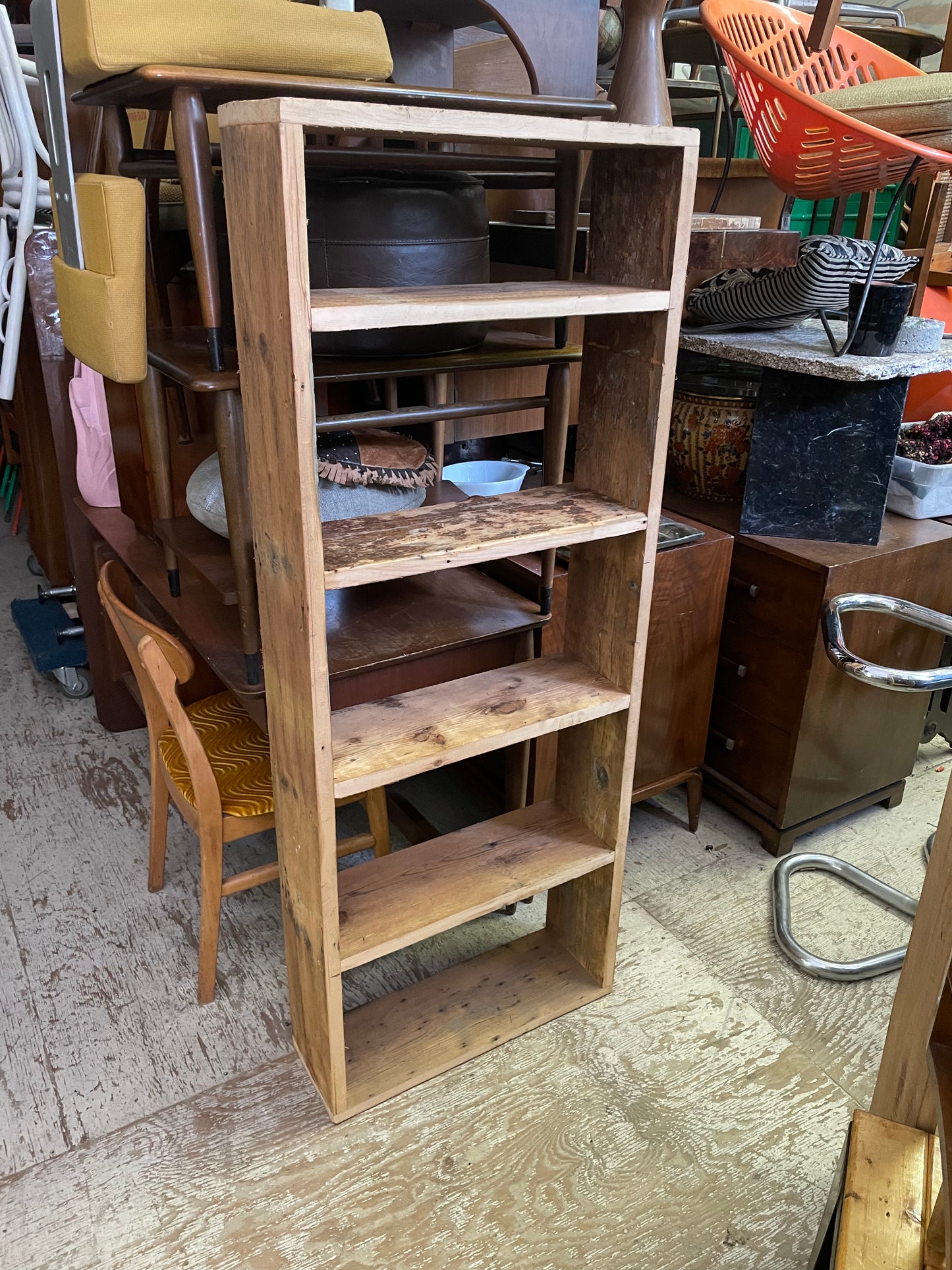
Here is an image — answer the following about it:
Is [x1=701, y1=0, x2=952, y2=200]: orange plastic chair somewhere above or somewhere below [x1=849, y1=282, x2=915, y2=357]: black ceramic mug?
above

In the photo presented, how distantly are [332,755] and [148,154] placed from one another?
107cm

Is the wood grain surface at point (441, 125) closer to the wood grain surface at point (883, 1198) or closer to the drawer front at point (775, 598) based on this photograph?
Answer: the drawer front at point (775, 598)

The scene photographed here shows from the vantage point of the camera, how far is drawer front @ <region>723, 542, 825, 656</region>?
1.93m

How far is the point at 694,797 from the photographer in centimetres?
224

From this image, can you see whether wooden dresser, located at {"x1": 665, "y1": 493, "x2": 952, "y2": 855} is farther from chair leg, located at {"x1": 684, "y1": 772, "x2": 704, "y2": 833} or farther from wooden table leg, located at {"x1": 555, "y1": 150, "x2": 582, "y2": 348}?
wooden table leg, located at {"x1": 555, "y1": 150, "x2": 582, "y2": 348}

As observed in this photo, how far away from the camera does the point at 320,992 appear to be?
1.48 metres

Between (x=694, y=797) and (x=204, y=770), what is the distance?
1160 millimetres

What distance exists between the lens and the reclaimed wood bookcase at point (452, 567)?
3.65 ft

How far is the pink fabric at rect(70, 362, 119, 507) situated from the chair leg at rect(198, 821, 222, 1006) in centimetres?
108

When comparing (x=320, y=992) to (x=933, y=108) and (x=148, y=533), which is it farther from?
(x=933, y=108)

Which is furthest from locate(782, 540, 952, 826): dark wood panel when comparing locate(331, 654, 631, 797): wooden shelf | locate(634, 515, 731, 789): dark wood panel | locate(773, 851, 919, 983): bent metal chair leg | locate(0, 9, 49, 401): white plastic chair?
locate(0, 9, 49, 401): white plastic chair

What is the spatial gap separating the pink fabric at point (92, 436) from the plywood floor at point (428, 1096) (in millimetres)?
859

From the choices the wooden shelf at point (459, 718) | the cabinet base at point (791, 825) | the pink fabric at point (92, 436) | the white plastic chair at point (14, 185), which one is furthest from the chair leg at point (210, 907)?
the white plastic chair at point (14, 185)

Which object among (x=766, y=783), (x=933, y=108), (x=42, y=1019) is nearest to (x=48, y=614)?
(x=42, y=1019)
